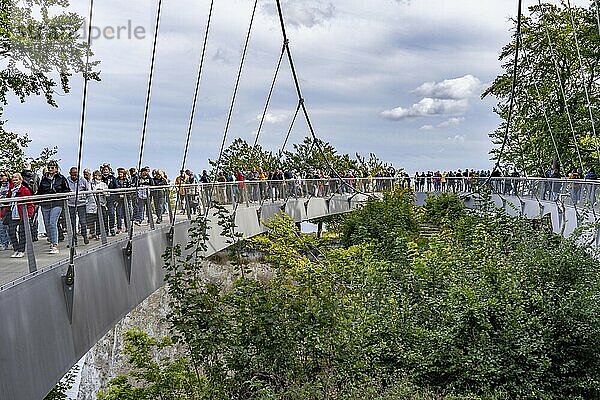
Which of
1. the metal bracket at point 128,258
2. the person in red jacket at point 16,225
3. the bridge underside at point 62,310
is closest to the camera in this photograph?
the bridge underside at point 62,310

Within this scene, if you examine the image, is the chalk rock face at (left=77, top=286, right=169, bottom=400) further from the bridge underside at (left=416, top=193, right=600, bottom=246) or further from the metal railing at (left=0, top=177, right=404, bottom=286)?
the bridge underside at (left=416, top=193, right=600, bottom=246)

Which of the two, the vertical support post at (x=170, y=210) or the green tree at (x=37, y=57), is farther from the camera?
the green tree at (x=37, y=57)

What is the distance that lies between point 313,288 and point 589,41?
2434cm

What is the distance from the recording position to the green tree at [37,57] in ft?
76.8

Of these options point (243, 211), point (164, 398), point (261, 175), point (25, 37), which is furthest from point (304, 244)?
point (25, 37)

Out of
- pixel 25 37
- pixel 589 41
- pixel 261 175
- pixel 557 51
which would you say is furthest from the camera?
pixel 557 51

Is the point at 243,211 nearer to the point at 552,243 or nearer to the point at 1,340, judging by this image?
the point at 552,243

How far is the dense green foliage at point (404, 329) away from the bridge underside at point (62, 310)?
1246mm

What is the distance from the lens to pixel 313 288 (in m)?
17.4

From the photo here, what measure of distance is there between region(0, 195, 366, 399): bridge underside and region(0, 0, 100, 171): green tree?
31.4ft

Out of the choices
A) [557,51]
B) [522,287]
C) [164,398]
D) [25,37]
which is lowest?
[164,398]

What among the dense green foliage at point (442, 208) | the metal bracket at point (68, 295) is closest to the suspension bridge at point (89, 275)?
the metal bracket at point (68, 295)

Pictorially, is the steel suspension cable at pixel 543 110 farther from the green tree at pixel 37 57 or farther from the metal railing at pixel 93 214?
the green tree at pixel 37 57

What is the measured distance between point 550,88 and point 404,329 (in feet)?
76.4
